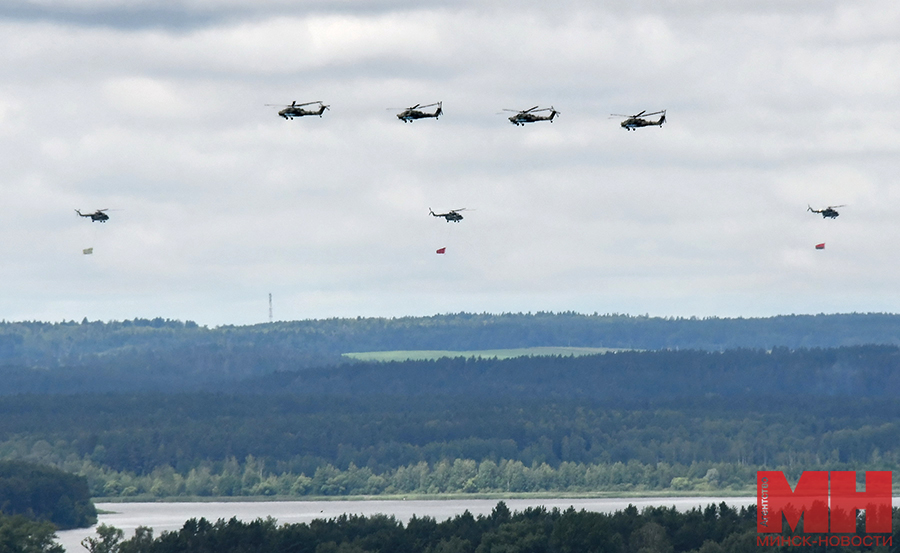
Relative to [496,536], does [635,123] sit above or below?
above

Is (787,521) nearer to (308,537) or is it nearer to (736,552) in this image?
(736,552)

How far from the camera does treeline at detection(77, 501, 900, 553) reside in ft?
412

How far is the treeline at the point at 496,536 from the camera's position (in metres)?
126

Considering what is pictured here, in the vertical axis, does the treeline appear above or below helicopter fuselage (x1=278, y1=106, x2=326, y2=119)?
below

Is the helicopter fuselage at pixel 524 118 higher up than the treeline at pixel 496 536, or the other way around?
the helicopter fuselage at pixel 524 118

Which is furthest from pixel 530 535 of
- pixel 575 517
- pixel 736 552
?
pixel 736 552

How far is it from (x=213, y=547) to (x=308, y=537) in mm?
7319

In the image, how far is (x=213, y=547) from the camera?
13500 cm

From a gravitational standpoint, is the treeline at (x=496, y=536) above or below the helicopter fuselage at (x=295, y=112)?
below

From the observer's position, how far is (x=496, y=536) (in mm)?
127188

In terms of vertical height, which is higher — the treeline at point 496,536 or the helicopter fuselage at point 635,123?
the helicopter fuselage at point 635,123

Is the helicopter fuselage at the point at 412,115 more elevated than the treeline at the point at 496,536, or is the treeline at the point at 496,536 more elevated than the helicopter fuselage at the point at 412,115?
the helicopter fuselage at the point at 412,115

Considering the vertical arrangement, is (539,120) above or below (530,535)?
above

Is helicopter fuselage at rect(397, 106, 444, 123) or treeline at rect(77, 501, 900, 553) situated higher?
helicopter fuselage at rect(397, 106, 444, 123)
